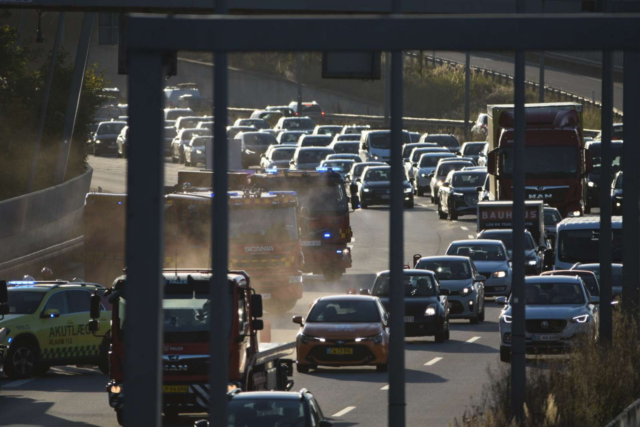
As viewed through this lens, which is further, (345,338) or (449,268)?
(449,268)

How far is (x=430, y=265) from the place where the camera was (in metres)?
33.1

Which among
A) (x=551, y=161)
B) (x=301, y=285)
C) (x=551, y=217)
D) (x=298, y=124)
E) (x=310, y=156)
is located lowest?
(x=301, y=285)

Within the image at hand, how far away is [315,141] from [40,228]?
33.5 metres

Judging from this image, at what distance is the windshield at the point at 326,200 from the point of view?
37.3 meters

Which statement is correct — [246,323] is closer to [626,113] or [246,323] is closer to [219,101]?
[626,113]

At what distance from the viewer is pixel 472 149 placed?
6975cm

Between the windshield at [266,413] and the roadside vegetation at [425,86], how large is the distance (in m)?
76.3

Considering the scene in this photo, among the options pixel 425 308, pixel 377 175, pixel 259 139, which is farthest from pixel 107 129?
pixel 425 308

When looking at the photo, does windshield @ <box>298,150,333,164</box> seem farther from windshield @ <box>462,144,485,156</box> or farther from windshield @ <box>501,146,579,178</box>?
windshield @ <box>501,146,579,178</box>

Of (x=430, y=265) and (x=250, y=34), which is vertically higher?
(x=250, y=34)

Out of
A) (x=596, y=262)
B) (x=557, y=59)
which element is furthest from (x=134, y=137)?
(x=557, y=59)

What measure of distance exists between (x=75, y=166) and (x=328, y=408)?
107 feet

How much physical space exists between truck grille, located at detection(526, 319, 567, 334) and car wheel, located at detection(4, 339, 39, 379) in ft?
29.8

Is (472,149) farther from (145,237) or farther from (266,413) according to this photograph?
(145,237)
